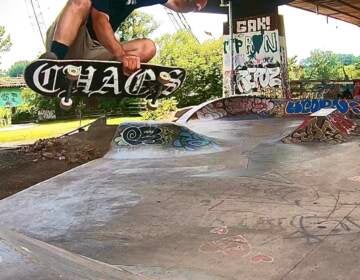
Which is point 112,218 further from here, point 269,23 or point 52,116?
point 269,23

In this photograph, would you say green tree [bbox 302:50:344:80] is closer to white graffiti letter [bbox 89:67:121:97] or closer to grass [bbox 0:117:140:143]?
grass [bbox 0:117:140:143]

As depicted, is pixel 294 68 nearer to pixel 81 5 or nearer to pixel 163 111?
pixel 163 111

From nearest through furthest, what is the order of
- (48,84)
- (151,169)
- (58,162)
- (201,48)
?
(151,169)
(58,162)
(48,84)
(201,48)

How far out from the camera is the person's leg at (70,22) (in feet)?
56.4

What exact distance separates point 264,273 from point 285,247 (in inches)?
40.1

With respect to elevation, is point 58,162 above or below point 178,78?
below

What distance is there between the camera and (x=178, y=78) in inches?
776

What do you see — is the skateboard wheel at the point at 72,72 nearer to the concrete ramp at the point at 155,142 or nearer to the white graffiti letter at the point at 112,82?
the white graffiti letter at the point at 112,82

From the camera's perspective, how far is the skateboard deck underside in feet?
53.7

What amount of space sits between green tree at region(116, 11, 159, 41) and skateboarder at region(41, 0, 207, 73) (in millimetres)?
816

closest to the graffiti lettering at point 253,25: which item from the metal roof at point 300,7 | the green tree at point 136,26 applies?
the metal roof at point 300,7

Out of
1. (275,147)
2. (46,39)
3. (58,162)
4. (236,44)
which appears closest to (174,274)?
(58,162)

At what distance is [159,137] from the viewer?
56.5 ft

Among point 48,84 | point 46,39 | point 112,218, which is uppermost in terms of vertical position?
point 46,39
